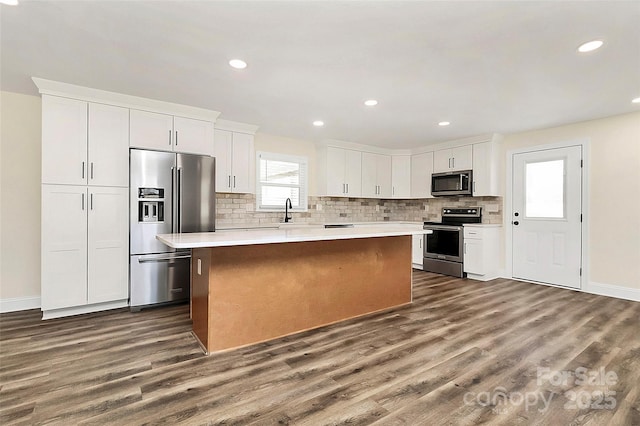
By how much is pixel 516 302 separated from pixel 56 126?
542 cm

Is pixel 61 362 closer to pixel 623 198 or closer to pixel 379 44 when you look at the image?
pixel 379 44

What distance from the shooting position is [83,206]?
330 cm

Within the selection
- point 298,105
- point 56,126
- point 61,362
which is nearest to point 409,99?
point 298,105

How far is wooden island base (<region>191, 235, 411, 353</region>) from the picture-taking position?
248 centimetres

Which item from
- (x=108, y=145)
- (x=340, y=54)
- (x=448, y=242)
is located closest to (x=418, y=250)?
(x=448, y=242)

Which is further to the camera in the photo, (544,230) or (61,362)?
(544,230)

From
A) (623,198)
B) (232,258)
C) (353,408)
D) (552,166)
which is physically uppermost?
(552,166)

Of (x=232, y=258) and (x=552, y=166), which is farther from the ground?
(x=552, y=166)

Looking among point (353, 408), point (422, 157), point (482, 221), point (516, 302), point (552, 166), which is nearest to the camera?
point (353, 408)

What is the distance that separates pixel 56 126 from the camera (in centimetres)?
320

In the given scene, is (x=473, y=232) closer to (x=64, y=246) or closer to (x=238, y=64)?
(x=238, y=64)

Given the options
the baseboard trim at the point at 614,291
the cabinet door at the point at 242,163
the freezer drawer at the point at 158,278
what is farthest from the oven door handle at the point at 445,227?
the freezer drawer at the point at 158,278

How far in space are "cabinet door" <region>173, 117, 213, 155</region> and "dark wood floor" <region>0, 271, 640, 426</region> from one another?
1.94 meters

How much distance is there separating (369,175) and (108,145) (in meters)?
4.25
